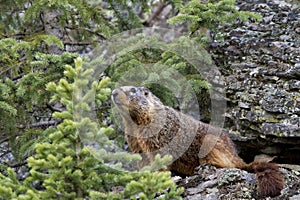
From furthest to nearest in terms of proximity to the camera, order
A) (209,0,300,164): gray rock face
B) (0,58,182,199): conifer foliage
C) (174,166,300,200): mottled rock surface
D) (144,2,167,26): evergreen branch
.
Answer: (144,2,167,26): evergreen branch < (209,0,300,164): gray rock face < (174,166,300,200): mottled rock surface < (0,58,182,199): conifer foliage

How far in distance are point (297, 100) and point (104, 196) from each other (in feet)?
14.2

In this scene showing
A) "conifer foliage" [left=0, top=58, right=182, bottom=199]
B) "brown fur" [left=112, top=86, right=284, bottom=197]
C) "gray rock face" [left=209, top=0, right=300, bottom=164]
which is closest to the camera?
"conifer foliage" [left=0, top=58, right=182, bottom=199]

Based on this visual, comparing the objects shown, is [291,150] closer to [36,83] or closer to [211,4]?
[211,4]

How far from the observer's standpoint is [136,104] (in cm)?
673

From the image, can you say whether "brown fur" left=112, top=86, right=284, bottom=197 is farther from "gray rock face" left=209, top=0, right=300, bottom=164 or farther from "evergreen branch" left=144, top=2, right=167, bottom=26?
"evergreen branch" left=144, top=2, right=167, bottom=26

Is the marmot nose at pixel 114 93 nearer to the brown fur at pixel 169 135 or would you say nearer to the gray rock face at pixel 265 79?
the brown fur at pixel 169 135

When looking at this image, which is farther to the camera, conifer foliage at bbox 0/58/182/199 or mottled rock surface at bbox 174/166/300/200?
mottled rock surface at bbox 174/166/300/200

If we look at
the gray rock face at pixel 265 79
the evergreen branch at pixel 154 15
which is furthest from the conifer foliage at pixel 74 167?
the evergreen branch at pixel 154 15

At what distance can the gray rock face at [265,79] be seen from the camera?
25.9ft

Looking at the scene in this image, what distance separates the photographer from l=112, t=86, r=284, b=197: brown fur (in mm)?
6758

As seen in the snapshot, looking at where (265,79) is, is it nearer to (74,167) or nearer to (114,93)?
(114,93)

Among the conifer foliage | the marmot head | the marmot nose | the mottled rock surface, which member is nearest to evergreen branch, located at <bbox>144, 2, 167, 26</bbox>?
the marmot head

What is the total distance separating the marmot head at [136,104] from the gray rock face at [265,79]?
5.99 feet

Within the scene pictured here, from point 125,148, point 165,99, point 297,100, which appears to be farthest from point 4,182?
point 297,100
